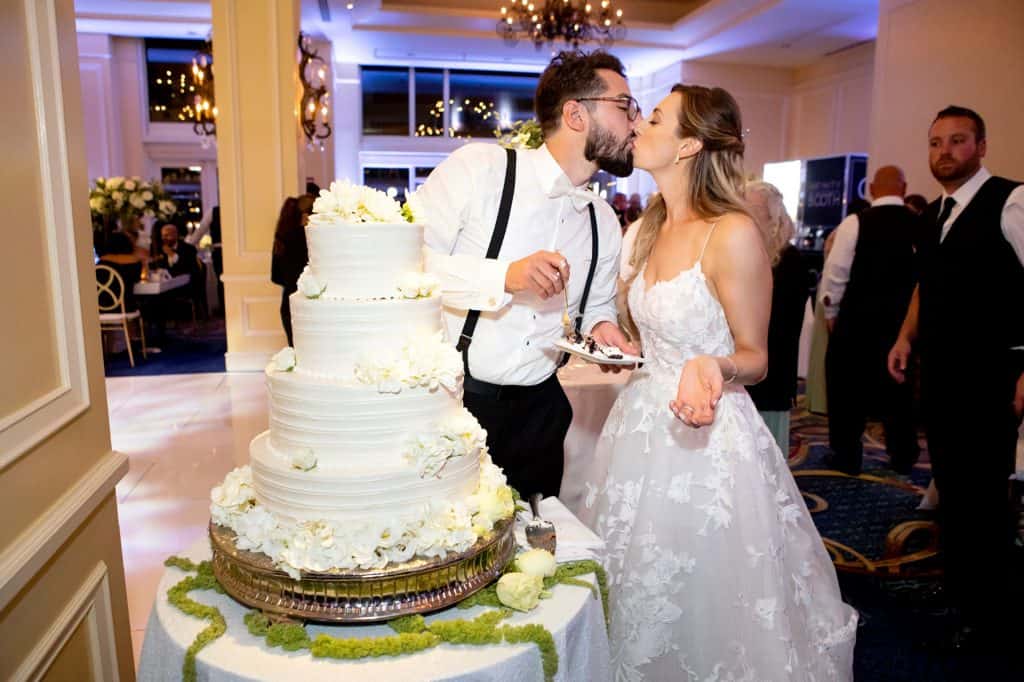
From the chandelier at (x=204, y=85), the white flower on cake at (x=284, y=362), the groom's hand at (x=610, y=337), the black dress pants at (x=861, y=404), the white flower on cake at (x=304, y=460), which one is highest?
the chandelier at (x=204, y=85)

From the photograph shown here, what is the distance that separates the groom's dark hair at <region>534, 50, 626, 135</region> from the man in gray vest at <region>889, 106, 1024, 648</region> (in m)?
1.68

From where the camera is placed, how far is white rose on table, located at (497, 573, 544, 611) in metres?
1.40

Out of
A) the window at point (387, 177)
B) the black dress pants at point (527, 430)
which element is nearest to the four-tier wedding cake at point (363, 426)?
the black dress pants at point (527, 430)

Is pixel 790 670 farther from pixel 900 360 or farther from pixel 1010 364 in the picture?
pixel 900 360

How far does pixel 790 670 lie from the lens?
6.67 feet

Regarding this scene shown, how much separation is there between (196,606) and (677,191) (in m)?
1.82

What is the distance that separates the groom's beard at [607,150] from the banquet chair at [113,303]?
22.8ft

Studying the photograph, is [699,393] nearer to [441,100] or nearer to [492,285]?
[492,285]

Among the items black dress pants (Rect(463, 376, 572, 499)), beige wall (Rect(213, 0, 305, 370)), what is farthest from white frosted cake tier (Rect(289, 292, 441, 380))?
beige wall (Rect(213, 0, 305, 370))

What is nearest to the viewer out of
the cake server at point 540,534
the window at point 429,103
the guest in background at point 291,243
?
the cake server at point 540,534

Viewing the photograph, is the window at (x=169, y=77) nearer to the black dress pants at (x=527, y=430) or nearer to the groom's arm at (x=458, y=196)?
Result: the groom's arm at (x=458, y=196)

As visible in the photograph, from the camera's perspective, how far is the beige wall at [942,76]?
6699 millimetres

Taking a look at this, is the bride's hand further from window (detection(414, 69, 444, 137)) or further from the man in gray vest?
window (detection(414, 69, 444, 137))

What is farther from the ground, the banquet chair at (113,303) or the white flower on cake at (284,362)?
the white flower on cake at (284,362)
